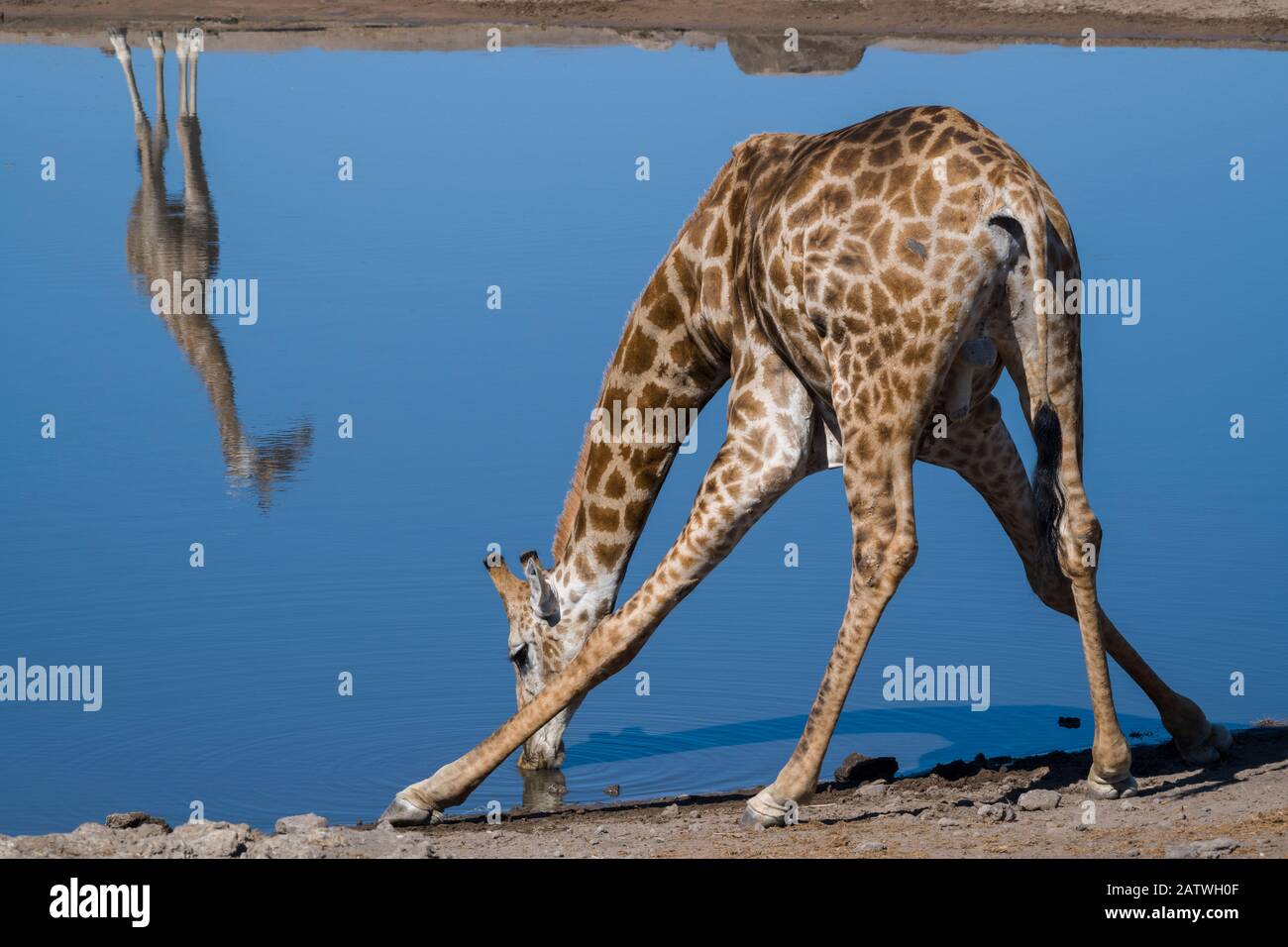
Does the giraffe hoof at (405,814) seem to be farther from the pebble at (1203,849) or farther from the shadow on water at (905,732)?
the pebble at (1203,849)

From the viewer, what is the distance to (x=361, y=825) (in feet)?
25.7

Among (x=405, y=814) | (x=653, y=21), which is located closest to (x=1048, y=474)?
(x=405, y=814)

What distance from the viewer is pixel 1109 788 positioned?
7.48 metres

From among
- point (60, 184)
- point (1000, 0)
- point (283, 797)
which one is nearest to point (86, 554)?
point (283, 797)

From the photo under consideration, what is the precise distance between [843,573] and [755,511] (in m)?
3.12

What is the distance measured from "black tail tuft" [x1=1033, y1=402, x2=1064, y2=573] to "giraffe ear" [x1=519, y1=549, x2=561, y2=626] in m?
2.15

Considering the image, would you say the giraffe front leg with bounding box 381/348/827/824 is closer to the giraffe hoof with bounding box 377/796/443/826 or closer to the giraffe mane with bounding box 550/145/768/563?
the giraffe hoof with bounding box 377/796/443/826

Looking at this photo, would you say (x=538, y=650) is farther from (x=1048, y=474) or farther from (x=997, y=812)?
(x=1048, y=474)

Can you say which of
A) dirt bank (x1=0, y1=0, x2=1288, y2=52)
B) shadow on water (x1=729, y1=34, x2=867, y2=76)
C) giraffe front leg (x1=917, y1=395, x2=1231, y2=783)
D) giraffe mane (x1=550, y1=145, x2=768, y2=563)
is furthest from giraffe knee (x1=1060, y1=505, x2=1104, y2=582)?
dirt bank (x1=0, y1=0, x2=1288, y2=52)

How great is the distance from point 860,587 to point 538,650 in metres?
1.83

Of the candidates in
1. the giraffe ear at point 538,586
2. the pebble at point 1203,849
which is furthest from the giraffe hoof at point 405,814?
the pebble at point 1203,849
